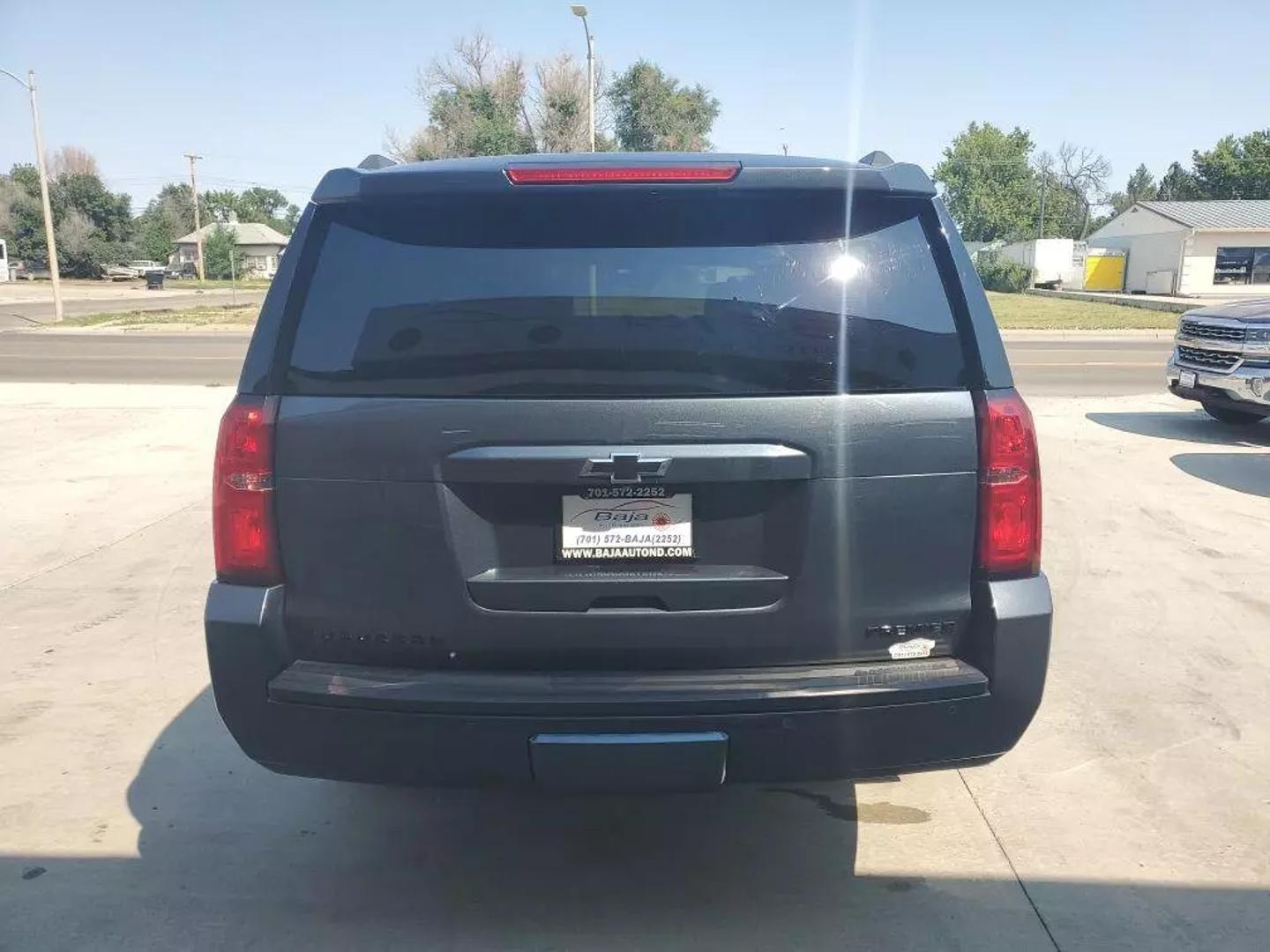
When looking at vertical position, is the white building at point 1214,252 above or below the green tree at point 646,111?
below

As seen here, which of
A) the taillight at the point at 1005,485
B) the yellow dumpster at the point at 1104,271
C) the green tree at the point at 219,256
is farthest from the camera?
the green tree at the point at 219,256

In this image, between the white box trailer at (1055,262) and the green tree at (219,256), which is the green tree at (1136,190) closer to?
the white box trailer at (1055,262)

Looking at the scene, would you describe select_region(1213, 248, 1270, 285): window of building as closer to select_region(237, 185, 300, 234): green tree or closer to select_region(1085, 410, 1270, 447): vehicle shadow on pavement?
select_region(1085, 410, 1270, 447): vehicle shadow on pavement

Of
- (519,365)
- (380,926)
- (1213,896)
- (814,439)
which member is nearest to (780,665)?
(814,439)

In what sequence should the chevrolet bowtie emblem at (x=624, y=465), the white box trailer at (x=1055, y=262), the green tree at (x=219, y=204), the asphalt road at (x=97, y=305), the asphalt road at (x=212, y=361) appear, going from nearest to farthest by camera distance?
the chevrolet bowtie emblem at (x=624, y=465) < the asphalt road at (x=212, y=361) < the asphalt road at (x=97, y=305) < the white box trailer at (x=1055, y=262) < the green tree at (x=219, y=204)

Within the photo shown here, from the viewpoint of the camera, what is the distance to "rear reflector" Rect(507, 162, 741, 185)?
260 centimetres

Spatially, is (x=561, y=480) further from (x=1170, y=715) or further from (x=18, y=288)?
(x=18, y=288)

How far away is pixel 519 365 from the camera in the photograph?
2557 mm

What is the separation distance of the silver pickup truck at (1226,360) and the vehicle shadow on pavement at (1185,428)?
25cm

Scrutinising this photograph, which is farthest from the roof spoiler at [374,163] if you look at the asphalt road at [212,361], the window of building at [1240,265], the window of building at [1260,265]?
the window of building at [1260,265]

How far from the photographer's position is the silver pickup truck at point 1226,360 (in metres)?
9.97

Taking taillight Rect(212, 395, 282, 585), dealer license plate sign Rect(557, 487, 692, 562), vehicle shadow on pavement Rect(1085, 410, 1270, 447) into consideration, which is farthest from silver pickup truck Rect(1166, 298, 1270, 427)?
taillight Rect(212, 395, 282, 585)

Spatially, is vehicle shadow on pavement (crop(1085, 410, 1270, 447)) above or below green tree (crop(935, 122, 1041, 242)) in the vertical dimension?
Result: below

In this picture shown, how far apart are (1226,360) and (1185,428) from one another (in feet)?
3.96
